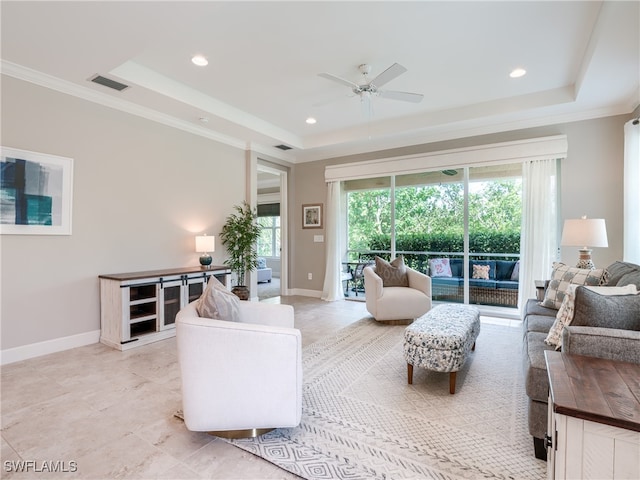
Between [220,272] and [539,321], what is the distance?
3.69m

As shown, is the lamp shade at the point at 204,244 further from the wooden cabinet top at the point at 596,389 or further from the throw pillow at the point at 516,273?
the throw pillow at the point at 516,273

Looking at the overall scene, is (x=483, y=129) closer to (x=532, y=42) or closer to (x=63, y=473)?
(x=532, y=42)

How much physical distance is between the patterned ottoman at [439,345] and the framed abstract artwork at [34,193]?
3.57 meters

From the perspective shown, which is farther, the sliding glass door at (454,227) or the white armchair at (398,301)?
the sliding glass door at (454,227)

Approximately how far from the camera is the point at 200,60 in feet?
10.7

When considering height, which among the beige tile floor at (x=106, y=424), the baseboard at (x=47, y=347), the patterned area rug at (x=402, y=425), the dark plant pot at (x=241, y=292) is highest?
the dark plant pot at (x=241, y=292)

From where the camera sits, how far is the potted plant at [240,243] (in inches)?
204

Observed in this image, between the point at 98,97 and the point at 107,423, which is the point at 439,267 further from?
the point at 98,97

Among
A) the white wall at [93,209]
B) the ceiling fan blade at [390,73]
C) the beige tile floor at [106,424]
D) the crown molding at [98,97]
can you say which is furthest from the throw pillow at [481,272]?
the crown molding at [98,97]

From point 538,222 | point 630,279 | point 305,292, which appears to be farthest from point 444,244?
point 630,279

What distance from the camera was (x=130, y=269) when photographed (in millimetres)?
3992

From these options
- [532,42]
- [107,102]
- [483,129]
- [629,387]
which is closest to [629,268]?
[629,387]

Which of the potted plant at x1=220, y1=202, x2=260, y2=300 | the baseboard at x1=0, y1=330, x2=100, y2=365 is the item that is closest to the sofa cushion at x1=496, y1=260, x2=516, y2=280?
the potted plant at x1=220, y1=202, x2=260, y2=300

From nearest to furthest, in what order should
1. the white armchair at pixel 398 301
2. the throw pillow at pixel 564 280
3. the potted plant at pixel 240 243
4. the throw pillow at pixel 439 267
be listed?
the throw pillow at pixel 564 280 < the white armchair at pixel 398 301 < the potted plant at pixel 240 243 < the throw pillow at pixel 439 267
